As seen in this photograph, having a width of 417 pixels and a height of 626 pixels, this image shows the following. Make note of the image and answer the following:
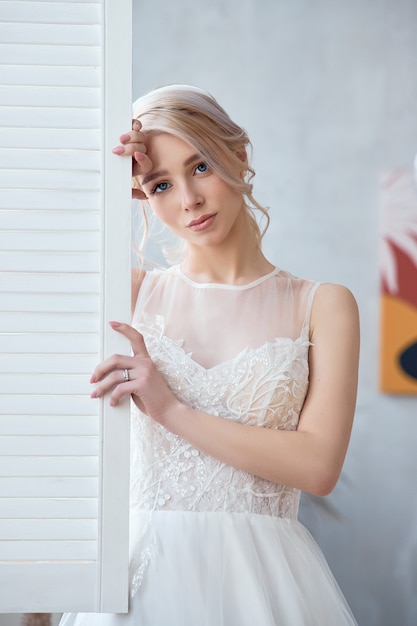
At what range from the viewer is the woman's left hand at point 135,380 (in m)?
1.33

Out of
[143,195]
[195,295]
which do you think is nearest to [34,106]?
[143,195]

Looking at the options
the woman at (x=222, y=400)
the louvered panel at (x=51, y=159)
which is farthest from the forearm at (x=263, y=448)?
the louvered panel at (x=51, y=159)

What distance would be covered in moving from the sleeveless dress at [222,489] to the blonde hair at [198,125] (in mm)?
256

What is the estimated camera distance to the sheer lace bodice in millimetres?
1599

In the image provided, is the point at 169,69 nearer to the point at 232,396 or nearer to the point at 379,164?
the point at 379,164

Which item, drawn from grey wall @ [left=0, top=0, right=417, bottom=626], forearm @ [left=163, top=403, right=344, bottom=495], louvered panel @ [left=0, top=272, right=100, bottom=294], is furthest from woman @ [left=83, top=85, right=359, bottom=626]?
grey wall @ [left=0, top=0, right=417, bottom=626]

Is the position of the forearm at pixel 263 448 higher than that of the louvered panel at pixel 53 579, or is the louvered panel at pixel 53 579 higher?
the forearm at pixel 263 448

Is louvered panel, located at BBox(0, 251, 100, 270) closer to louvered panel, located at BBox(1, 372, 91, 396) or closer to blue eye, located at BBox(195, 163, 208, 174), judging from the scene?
louvered panel, located at BBox(1, 372, 91, 396)

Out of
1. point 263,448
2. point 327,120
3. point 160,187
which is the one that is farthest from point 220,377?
point 327,120

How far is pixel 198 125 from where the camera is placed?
1649 millimetres

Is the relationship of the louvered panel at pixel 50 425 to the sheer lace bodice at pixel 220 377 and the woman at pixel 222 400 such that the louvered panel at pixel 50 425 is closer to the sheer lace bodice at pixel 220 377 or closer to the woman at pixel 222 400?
the woman at pixel 222 400

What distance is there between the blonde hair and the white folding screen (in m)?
0.25

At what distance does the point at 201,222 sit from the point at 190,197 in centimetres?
7

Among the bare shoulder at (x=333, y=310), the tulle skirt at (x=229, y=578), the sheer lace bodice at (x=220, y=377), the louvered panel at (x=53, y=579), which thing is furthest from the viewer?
the bare shoulder at (x=333, y=310)
